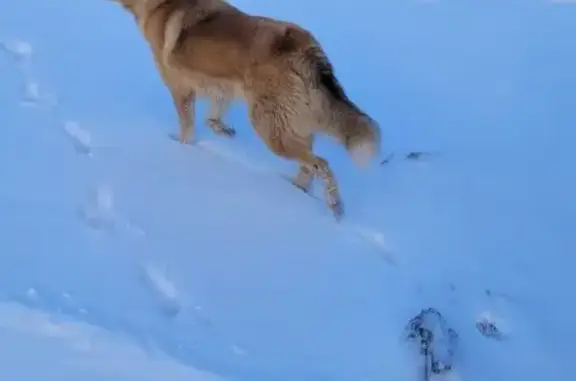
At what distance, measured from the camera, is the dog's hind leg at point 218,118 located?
4372mm

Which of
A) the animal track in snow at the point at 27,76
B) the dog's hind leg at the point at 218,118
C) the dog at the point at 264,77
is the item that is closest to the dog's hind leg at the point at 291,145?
the dog at the point at 264,77

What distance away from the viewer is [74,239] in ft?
10.9

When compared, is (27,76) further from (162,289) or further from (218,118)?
(162,289)

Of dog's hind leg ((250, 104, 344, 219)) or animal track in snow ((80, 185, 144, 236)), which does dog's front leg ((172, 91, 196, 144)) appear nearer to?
dog's hind leg ((250, 104, 344, 219))

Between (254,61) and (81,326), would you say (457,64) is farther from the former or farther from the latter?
(81,326)

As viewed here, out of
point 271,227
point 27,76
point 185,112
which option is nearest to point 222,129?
point 185,112

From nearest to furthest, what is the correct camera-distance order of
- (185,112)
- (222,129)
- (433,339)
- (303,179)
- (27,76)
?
1. (433,339)
2. (303,179)
3. (185,112)
4. (222,129)
5. (27,76)

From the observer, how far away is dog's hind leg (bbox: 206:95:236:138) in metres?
4.37

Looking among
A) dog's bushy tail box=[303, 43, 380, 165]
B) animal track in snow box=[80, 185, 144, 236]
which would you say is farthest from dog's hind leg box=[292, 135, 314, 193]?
animal track in snow box=[80, 185, 144, 236]

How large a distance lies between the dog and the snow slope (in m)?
0.27

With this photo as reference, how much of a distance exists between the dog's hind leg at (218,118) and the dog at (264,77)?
0.14ft

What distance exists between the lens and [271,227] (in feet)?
11.8

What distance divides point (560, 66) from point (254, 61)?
8.63 feet

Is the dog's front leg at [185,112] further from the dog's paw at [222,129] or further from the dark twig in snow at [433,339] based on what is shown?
the dark twig in snow at [433,339]
